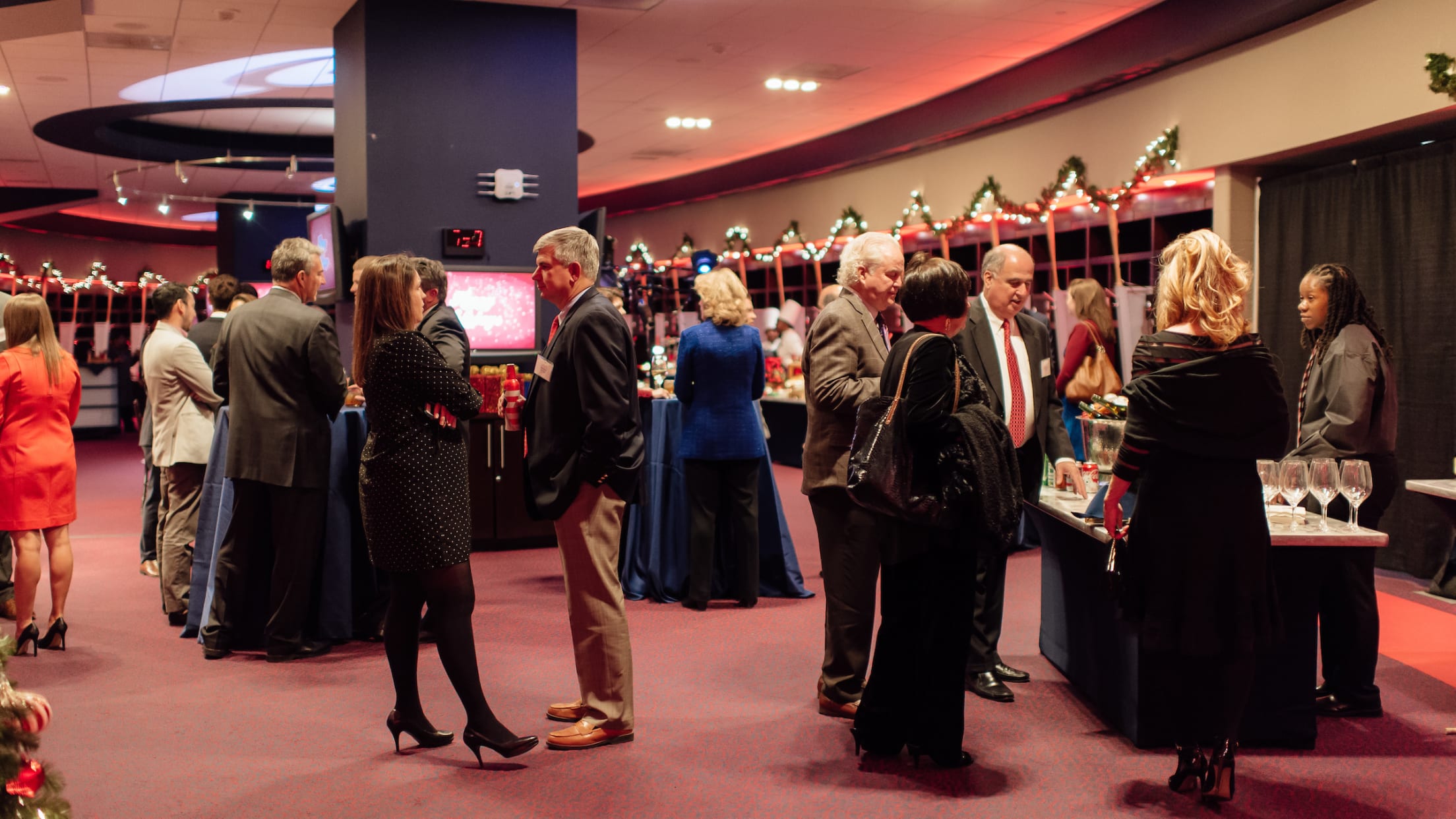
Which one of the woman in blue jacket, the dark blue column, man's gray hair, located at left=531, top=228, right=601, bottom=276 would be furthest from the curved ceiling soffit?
A: man's gray hair, located at left=531, top=228, right=601, bottom=276

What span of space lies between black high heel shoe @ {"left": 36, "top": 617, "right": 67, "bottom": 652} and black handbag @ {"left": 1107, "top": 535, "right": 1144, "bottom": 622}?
162 inches

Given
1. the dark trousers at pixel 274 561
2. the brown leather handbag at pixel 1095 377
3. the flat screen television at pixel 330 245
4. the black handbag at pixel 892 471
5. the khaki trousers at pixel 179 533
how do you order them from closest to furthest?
the black handbag at pixel 892 471
the dark trousers at pixel 274 561
the khaki trousers at pixel 179 533
the brown leather handbag at pixel 1095 377
the flat screen television at pixel 330 245

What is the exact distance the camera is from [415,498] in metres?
3.26

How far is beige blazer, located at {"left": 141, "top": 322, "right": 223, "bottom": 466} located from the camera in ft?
17.4

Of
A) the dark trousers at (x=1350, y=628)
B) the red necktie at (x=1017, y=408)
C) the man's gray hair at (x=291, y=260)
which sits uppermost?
the man's gray hair at (x=291, y=260)

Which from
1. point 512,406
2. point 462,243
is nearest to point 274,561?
point 512,406

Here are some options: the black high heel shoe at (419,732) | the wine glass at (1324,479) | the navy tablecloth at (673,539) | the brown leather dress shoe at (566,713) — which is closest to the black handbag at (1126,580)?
the wine glass at (1324,479)

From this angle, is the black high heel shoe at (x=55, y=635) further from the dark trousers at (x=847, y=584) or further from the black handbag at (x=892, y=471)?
the black handbag at (x=892, y=471)

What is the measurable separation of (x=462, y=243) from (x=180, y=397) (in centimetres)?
223

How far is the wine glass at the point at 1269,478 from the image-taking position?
342 centimetres

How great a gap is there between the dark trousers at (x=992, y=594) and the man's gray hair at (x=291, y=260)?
284 cm

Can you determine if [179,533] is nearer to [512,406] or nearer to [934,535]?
[512,406]

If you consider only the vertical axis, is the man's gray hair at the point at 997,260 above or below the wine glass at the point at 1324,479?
above

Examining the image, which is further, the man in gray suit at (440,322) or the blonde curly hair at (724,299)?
the blonde curly hair at (724,299)
